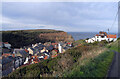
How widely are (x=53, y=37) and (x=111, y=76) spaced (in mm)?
38836

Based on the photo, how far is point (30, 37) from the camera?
155ft

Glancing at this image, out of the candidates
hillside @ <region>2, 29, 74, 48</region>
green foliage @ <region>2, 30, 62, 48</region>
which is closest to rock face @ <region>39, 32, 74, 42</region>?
hillside @ <region>2, 29, 74, 48</region>

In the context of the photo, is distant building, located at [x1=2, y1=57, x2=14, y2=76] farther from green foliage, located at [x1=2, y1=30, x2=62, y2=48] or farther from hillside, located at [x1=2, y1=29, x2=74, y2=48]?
green foliage, located at [x1=2, y1=30, x2=62, y2=48]

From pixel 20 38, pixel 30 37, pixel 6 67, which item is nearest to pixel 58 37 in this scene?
pixel 30 37

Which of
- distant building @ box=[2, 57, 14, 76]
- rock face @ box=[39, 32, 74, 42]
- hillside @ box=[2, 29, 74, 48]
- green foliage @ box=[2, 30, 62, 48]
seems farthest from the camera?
green foliage @ box=[2, 30, 62, 48]

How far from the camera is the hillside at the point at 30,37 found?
41.6 metres

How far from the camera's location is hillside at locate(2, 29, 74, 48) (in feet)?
136

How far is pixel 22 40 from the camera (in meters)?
49.0

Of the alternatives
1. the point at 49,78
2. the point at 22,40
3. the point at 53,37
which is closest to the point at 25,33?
the point at 22,40

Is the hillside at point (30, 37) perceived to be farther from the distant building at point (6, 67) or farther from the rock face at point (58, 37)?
the distant building at point (6, 67)

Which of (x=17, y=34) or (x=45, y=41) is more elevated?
(x=17, y=34)

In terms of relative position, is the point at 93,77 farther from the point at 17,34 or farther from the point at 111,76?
the point at 17,34

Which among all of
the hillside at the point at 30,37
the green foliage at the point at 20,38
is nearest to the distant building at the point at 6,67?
the hillside at the point at 30,37

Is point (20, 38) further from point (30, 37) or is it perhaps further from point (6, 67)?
point (6, 67)
